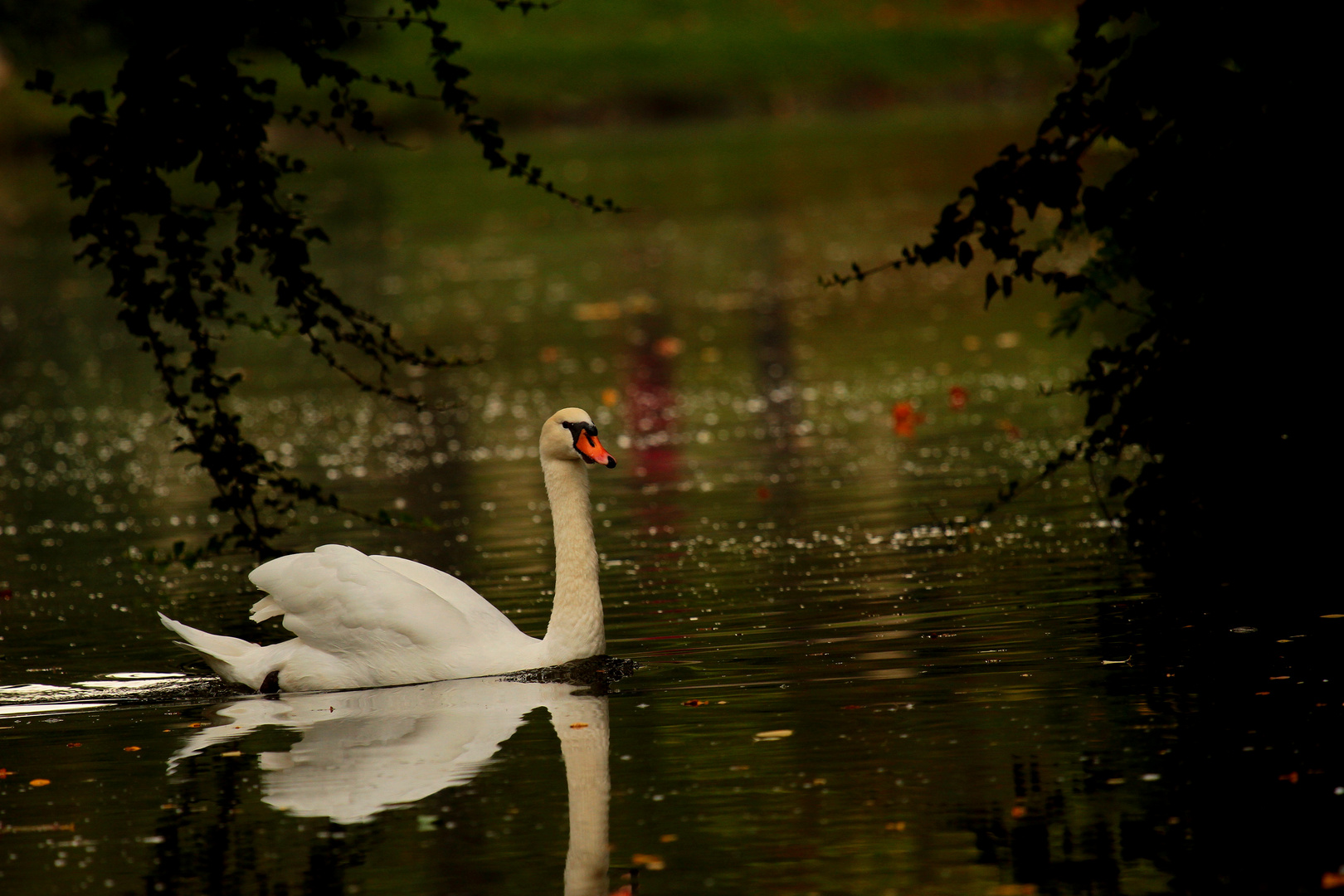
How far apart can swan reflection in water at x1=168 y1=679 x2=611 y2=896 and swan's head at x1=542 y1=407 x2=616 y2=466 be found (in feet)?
3.64

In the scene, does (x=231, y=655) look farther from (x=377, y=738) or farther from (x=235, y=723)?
(x=377, y=738)

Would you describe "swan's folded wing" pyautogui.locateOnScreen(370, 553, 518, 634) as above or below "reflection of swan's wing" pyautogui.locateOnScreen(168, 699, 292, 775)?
above

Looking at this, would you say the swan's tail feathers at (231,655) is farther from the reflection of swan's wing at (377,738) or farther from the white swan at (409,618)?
the reflection of swan's wing at (377,738)

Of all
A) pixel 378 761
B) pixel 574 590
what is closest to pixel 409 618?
pixel 574 590

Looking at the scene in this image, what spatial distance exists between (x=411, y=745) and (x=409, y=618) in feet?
4.13

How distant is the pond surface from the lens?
271 inches

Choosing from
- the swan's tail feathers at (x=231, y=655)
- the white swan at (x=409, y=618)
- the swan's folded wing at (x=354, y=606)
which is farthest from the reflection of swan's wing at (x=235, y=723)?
the swan's folded wing at (x=354, y=606)

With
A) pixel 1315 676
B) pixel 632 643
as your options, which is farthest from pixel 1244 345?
pixel 632 643

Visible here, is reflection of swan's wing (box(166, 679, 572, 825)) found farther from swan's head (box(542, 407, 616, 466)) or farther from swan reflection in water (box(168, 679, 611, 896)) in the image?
swan's head (box(542, 407, 616, 466))

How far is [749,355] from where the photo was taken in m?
22.8

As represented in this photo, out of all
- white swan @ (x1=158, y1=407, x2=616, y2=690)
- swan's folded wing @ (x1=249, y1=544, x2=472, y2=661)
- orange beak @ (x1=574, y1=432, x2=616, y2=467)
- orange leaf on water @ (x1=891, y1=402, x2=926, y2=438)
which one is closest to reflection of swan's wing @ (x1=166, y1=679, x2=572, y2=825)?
white swan @ (x1=158, y1=407, x2=616, y2=690)

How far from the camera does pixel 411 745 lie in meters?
8.61

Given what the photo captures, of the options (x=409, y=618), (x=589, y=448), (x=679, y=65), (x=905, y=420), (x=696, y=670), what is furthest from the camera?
(x=679, y=65)

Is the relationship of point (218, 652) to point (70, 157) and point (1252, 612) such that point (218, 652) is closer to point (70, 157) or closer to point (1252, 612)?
point (70, 157)
